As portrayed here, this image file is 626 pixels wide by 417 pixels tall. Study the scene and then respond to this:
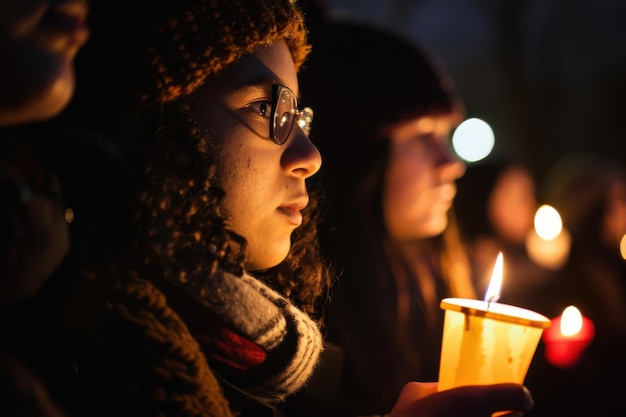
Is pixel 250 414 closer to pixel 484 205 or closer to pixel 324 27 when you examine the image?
pixel 324 27

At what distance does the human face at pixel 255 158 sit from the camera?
137cm

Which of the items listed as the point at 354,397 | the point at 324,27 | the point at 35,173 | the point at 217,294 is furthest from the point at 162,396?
the point at 324,27

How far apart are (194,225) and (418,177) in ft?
6.01

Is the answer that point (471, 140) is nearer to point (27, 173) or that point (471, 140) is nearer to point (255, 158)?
point (255, 158)

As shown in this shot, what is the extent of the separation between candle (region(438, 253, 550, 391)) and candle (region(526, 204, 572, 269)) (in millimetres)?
3710

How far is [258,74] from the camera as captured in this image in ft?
4.66

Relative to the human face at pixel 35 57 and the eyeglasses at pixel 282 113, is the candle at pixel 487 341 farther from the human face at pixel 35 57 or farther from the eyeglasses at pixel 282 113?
the human face at pixel 35 57

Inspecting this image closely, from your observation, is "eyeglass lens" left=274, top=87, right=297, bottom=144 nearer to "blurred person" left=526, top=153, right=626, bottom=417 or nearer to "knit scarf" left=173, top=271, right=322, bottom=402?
"knit scarf" left=173, top=271, right=322, bottom=402

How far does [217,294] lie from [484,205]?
450 centimetres

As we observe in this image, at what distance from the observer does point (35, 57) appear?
1.03 metres

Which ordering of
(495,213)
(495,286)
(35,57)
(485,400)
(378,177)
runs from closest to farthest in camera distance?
(35,57) → (485,400) → (495,286) → (378,177) → (495,213)

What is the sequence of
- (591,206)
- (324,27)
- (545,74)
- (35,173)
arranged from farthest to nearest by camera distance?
(545,74), (591,206), (324,27), (35,173)

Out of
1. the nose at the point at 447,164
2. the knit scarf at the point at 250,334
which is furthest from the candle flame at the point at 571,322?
the knit scarf at the point at 250,334

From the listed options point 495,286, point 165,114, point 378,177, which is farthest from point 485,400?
point 378,177
